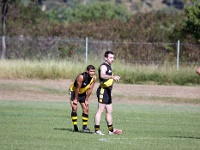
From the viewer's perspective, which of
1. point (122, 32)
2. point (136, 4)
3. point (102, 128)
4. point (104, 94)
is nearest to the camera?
point (104, 94)

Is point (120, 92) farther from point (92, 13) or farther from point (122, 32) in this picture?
point (92, 13)

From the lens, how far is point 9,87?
33.2 metres

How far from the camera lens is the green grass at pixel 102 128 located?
15.0m

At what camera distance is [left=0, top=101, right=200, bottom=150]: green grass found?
14961 mm

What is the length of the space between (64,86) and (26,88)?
2.01 metres

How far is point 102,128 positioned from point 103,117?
433 cm

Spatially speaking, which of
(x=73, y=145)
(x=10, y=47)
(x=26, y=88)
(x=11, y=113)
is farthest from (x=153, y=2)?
(x=73, y=145)

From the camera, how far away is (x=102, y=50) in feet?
128

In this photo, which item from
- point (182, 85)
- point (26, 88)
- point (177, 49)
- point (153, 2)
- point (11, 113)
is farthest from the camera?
point (153, 2)

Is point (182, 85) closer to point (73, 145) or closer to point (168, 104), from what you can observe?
point (168, 104)

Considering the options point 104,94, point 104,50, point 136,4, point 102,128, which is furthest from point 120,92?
point 136,4

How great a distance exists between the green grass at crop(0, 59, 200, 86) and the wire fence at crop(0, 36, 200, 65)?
6.14ft

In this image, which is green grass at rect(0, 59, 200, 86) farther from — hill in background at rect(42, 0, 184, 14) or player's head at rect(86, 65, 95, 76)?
hill in background at rect(42, 0, 184, 14)

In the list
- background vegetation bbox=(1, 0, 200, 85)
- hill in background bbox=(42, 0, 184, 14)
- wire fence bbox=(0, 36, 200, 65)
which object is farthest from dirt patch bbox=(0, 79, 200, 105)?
hill in background bbox=(42, 0, 184, 14)
